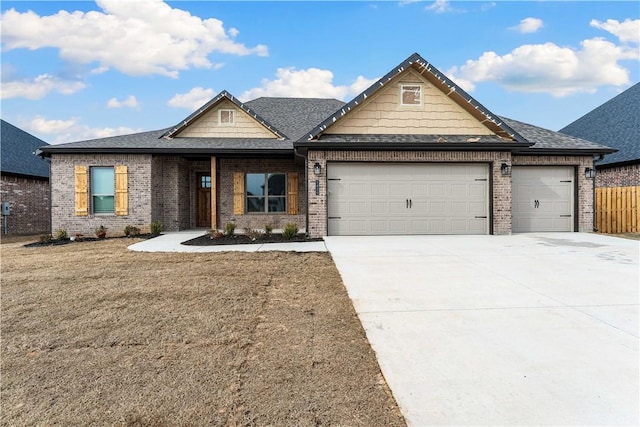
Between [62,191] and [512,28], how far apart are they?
19.1m

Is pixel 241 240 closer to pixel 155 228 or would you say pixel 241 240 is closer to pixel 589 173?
pixel 155 228

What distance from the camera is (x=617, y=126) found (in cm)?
1920

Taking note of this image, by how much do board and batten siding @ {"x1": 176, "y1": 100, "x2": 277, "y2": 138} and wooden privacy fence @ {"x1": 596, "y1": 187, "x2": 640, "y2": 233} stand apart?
43.4ft

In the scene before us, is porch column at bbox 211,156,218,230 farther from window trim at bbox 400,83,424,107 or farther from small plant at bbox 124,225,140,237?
window trim at bbox 400,83,424,107

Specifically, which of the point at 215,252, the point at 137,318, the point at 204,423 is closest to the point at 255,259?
the point at 215,252

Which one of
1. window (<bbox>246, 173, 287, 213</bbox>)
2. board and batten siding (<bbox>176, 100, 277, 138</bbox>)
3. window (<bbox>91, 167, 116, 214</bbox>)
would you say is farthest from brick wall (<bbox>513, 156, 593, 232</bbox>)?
window (<bbox>91, 167, 116, 214</bbox>)

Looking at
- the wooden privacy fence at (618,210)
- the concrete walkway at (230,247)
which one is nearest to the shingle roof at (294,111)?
the concrete walkway at (230,247)

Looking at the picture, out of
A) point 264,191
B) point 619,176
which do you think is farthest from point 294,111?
point 619,176

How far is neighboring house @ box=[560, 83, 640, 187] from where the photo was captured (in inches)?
633

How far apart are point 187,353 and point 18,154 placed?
20920 mm

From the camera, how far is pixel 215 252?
8.71m

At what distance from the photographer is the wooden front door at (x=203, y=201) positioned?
1541cm

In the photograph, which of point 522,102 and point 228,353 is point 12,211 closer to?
point 228,353

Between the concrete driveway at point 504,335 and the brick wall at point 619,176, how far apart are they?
11442 millimetres
